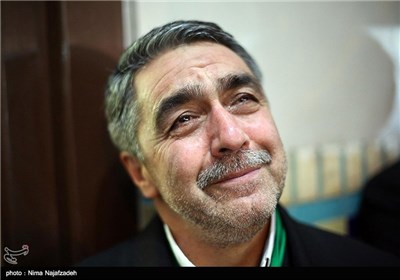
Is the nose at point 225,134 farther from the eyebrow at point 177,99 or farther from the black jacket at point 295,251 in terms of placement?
the black jacket at point 295,251

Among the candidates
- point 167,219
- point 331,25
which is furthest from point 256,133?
point 331,25

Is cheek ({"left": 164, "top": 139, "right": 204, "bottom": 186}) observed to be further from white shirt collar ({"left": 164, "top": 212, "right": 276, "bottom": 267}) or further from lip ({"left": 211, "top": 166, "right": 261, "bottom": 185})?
white shirt collar ({"left": 164, "top": 212, "right": 276, "bottom": 267})

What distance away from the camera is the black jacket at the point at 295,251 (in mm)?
794

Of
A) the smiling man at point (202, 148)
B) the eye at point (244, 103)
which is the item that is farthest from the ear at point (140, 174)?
the eye at point (244, 103)

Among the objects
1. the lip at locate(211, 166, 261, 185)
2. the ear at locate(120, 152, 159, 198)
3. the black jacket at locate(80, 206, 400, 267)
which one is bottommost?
the black jacket at locate(80, 206, 400, 267)

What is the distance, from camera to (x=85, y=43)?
862mm

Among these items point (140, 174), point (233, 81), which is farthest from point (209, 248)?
point (233, 81)

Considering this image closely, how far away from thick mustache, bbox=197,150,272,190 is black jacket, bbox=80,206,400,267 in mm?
234

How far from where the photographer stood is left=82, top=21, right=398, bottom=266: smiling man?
2.18 ft

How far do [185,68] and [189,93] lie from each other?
56mm

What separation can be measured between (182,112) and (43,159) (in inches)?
16.4

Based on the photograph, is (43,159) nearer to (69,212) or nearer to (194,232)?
(69,212)

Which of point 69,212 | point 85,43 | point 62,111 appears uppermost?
point 85,43

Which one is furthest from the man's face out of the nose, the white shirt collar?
the white shirt collar
